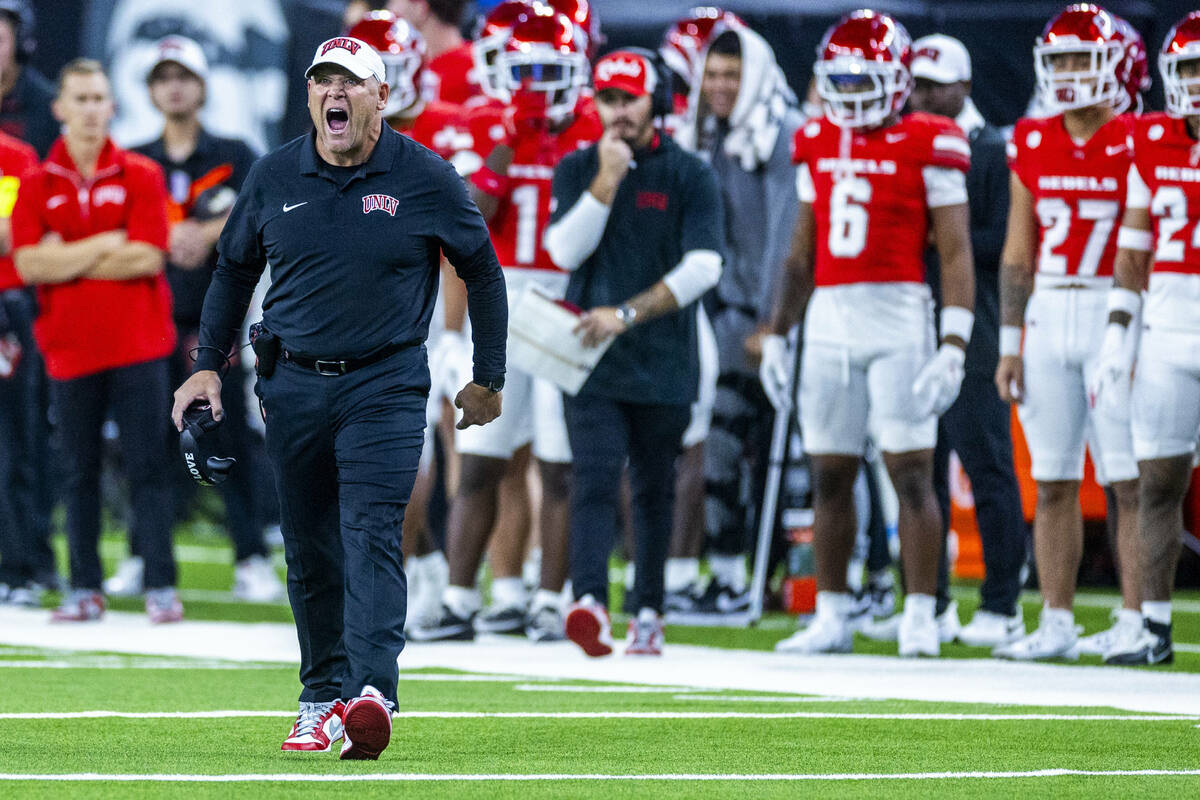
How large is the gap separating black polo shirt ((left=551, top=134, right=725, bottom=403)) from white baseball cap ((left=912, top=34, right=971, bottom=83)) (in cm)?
120

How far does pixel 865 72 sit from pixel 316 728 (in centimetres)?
373

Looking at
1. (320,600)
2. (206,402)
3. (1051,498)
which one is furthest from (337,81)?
(1051,498)

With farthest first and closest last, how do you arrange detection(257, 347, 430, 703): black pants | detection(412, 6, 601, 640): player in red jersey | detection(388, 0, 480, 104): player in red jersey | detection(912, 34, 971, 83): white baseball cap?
detection(388, 0, 480, 104): player in red jersey
detection(912, 34, 971, 83): white baseball cap
detection(412, 6, 601, 640): player in red jersey
detection(257, 347, 430, 703): black pants

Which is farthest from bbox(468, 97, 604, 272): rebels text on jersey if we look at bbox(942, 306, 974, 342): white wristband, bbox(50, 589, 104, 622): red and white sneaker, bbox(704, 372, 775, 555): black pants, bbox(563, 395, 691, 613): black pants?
bbox(50, 589, 104, 622): red and white sneaker

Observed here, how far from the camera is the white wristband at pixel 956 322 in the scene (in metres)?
8.16

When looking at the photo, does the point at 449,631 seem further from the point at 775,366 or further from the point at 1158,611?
the point at 1158,611

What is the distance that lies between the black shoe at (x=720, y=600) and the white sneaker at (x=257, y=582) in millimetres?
2130

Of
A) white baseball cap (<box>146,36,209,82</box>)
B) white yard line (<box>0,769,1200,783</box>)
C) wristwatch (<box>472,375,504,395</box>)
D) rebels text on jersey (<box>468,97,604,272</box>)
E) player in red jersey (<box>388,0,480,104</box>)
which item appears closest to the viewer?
white yard line (<box>0,769,1200,783</box>)

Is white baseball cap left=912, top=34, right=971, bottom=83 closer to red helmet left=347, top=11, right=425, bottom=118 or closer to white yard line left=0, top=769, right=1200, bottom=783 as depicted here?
red helmet left=347, top=11, right=425, bottom=118

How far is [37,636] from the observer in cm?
881

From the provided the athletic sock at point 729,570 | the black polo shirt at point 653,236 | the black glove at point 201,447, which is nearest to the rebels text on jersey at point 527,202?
the black polo shirt at point 653,236

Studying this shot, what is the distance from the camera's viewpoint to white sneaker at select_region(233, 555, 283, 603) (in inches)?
422

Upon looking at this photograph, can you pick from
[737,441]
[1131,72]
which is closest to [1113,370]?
[1131,72]

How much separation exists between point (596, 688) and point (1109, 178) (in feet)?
9.04
